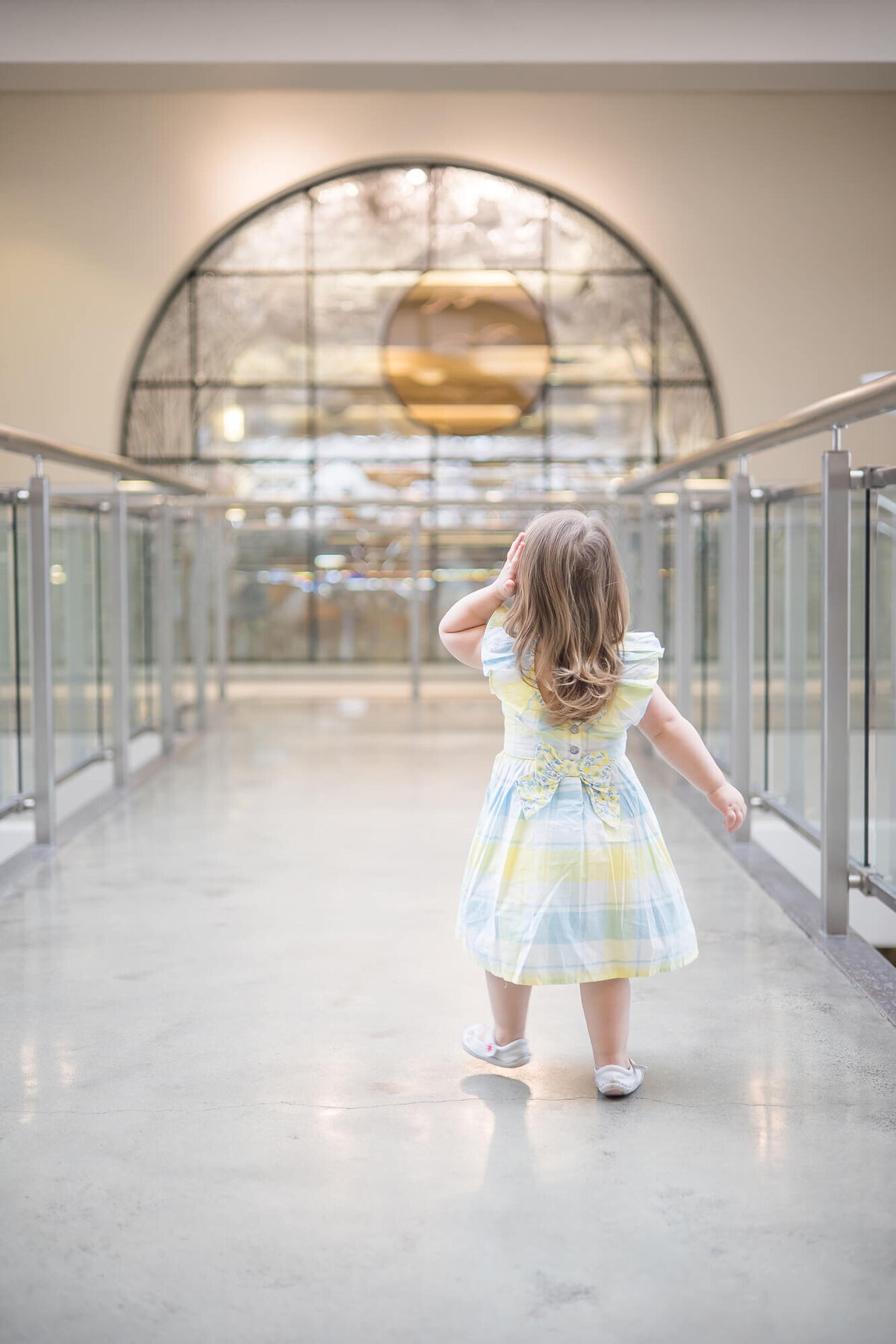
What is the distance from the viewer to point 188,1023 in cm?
237

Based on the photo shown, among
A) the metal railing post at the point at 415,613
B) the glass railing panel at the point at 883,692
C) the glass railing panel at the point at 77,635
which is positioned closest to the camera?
the glass railing panel at the point at 883,692

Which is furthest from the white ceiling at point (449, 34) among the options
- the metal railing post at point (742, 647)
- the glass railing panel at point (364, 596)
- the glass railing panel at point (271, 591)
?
the metal railing post at point (742, 647)

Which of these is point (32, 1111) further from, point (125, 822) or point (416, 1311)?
point (125, 822)

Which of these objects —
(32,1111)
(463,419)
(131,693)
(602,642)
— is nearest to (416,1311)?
(32,1111)

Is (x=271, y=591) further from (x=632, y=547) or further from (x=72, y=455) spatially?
(x=72, y=455)

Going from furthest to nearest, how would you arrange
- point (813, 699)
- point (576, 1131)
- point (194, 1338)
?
point (813, 699) < point (576, 1131) < point (194, 1338)

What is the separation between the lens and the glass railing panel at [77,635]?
442cm

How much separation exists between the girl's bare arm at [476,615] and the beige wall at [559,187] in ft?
32.2

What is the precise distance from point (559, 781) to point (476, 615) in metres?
0.30

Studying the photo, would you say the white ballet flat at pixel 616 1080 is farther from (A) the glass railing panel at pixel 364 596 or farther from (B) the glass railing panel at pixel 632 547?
(A) the glass railing panel at pixel 364 596

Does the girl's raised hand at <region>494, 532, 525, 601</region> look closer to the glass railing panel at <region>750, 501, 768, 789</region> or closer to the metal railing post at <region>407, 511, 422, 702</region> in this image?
the glass railing panel at <region>750, 501, 768, 789</region>

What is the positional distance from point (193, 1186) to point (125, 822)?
2579 millimetres

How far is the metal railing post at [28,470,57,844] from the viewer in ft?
12.4

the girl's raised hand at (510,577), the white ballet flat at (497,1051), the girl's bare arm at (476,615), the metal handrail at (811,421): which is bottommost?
the white ballet flat at (497,1051)
